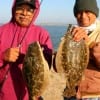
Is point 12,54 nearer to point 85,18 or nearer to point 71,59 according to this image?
point 71,59

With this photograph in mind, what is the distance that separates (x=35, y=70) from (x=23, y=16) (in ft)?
3.79

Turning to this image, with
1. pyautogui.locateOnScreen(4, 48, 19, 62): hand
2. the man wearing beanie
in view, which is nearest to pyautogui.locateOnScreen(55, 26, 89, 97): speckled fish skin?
the man wearing beanie

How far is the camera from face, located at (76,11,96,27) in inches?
287

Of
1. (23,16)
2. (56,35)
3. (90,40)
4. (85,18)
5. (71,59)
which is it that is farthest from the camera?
(56,35)

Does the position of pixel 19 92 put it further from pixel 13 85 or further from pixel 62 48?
pixel 62 48

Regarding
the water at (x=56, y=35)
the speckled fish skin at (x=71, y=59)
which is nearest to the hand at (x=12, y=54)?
the speckled fish skin at (x=71, y=59)

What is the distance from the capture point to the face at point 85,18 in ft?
23.9

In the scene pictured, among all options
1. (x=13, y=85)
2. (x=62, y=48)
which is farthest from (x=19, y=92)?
(x=62, y=48)

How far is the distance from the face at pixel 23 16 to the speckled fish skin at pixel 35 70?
0.95m

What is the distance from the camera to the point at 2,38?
7766mm

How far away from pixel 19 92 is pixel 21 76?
10.4 inches

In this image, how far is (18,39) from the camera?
7773 mm

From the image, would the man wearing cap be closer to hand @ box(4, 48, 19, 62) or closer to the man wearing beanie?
hand @ box(4, 48, 19, 62)

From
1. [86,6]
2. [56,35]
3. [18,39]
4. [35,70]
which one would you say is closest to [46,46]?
[18,39]
